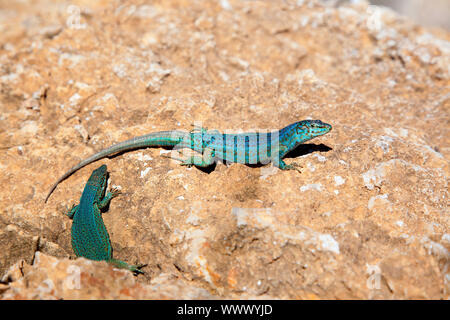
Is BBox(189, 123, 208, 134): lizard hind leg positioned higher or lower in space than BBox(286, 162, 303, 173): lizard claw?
higher

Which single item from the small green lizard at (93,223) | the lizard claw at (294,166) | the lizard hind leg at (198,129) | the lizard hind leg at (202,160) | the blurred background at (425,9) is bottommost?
the small green lizard at (93,223)

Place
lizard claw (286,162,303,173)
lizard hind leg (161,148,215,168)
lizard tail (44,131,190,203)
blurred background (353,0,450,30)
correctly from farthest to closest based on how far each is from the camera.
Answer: blurred background (353,0,450,30), lizard tail (44,131,190,203), lizard hind leg (161,148,215,168), lizard claw (286,162,303,173)

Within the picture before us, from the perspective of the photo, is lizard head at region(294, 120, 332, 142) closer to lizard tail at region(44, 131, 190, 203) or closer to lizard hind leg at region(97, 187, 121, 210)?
lizard tail at region(44, 131, 190, 203)

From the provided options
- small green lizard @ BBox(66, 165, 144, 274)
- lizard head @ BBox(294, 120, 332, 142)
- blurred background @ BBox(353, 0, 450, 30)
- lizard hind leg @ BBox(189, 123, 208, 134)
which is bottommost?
small green lizard @ BBox(66, 165, 144, 274)

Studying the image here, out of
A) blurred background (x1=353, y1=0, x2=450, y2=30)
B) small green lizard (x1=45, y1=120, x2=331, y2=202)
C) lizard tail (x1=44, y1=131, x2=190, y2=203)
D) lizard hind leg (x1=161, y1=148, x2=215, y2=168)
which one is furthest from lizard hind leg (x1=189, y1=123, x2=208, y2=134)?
blurred background (x1=353, y1=0, x2=450, y2=30)

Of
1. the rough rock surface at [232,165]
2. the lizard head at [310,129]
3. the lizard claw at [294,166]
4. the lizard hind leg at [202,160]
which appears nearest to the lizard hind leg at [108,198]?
the rough rock surface at [232,165]

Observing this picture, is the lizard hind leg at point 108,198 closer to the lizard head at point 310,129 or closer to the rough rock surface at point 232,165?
the rough rock surface at point 232,165

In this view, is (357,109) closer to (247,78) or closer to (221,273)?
(247,78)

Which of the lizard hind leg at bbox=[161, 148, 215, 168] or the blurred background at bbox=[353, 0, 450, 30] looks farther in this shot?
the blurred background at bbox=[353, 0, 450, 30]
